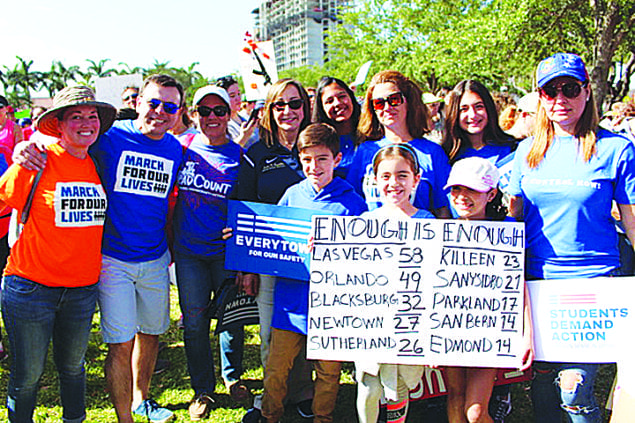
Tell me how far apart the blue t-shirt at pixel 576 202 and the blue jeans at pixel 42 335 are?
9.06 ft

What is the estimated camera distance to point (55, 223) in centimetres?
306

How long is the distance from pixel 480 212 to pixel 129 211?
2.28 metres

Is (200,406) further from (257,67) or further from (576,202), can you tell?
(257,67)

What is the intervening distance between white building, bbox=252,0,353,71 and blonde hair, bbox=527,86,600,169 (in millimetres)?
157153

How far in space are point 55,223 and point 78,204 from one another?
0.17 meters

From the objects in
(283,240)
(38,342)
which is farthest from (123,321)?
(283,240)

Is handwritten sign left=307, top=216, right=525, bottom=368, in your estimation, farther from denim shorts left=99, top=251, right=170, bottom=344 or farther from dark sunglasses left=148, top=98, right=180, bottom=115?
dark sunglasses left=148, top=98, right=180, bottom=115

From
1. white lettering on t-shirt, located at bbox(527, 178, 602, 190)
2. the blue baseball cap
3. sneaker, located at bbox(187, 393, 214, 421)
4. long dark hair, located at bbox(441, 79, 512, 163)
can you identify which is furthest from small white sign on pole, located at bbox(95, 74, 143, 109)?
white lettering on t-shirt, located at bbox(527, 178, 602, 190)

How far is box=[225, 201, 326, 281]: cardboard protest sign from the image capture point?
139 inches

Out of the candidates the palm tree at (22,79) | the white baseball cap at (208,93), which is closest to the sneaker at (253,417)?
the white baseball cap at (208,93)

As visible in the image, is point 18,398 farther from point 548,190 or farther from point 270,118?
point 548,190

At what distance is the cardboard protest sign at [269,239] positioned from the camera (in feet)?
11.6

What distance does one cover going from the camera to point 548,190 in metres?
2.91

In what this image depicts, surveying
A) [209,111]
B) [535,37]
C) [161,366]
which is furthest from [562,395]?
[535,37]
